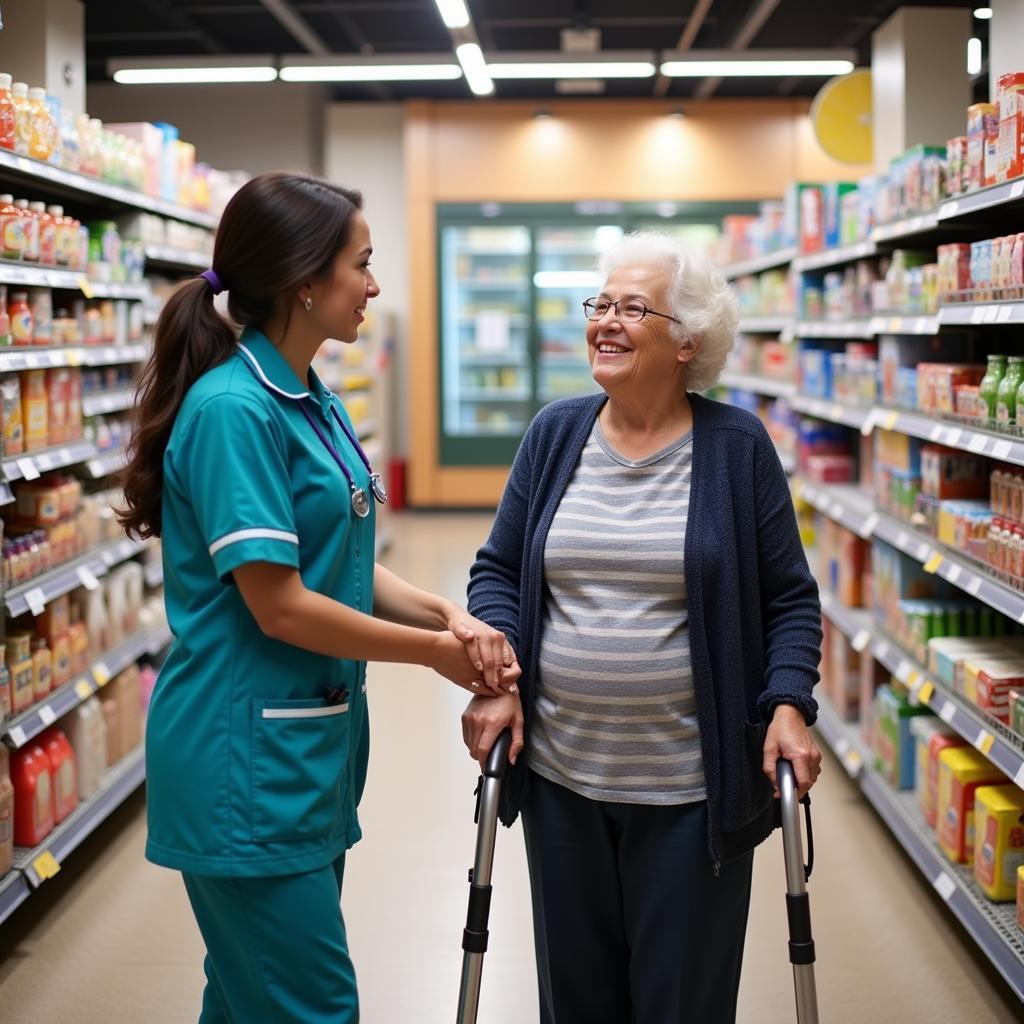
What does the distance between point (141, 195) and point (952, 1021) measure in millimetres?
4056

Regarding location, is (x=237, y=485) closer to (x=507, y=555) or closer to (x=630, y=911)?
(x=507, y=555)

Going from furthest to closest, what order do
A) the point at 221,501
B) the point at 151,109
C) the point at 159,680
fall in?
the point at 151,109 → the point at 159,680 → the point at 221,501

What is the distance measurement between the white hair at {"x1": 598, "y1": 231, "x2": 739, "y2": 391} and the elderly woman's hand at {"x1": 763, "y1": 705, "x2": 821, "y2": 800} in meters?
0.62

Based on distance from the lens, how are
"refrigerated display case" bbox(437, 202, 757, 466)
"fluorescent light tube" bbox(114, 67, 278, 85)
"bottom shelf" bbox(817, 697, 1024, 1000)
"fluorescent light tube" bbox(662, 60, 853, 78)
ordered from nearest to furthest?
"bottom shelf" bbox(817, 697, 1024, 1000) → "fluorescent light tube" bbox(662, 60, 853, 78) → "fluorescent light tube" bbox(114, 67, 278, 85) → "refrigerated display case" bbox(437, 202, 757, 466)

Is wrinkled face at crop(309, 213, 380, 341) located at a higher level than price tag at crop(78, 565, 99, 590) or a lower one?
higher

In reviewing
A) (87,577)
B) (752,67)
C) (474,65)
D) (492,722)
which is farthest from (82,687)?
(752,67)

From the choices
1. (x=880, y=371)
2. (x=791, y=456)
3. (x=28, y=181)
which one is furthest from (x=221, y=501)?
(x=791, y=456)

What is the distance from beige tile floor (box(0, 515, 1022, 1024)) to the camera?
3398 millimetres

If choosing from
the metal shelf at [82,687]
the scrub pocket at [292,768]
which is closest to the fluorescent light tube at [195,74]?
the metal shelf at [82,687]

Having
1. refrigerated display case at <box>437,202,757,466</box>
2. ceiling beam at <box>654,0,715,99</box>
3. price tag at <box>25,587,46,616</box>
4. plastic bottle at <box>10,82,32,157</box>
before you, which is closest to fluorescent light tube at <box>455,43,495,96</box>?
ceiling beam at <box>654,0,715,99</box>

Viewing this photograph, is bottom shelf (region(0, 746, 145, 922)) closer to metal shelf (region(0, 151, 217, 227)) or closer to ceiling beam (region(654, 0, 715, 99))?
metal shelf (region(0, 151, 217, 227))

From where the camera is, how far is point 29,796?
13.0 ft

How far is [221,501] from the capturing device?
6.22 feet

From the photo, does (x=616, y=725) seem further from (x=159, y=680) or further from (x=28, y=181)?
(x=28, y=181)
